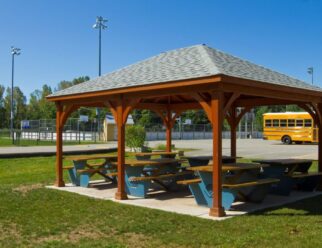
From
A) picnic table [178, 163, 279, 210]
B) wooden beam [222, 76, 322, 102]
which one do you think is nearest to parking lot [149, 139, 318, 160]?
wooden beam [222, 76, 322, 102]

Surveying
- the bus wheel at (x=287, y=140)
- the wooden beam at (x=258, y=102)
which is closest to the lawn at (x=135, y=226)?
the wooden beam at (x=258, y=102)

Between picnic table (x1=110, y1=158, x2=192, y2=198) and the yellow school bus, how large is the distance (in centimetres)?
2683

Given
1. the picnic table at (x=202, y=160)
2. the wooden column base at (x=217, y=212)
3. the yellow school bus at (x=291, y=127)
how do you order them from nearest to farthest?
the wooden column base at (x=217, y=212), the picnic table at (x=202, y=160), the yellow school bus at (x=291, y=127)

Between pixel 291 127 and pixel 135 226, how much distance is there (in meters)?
32.2

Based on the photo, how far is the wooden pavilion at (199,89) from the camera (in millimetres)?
8602

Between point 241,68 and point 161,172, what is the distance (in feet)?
11.6

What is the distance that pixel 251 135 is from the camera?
201 ft

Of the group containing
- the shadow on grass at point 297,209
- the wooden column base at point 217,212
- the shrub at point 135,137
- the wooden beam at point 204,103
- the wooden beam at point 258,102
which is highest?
the wooden beam at point 258,102

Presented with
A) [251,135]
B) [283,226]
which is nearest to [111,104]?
[283,226]

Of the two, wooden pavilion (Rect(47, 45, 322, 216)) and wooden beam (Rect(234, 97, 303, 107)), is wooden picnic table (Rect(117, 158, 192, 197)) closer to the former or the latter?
wooden pavilion (Rect(47, 45, 322, 216))

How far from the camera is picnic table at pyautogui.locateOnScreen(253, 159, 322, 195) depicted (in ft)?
35.6

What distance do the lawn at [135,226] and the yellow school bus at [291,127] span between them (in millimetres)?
27510

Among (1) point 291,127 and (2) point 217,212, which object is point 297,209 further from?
(1) point 291,127

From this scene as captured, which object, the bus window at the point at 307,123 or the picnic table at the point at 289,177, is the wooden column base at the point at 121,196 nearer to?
the picnic table at the point at 289,177
